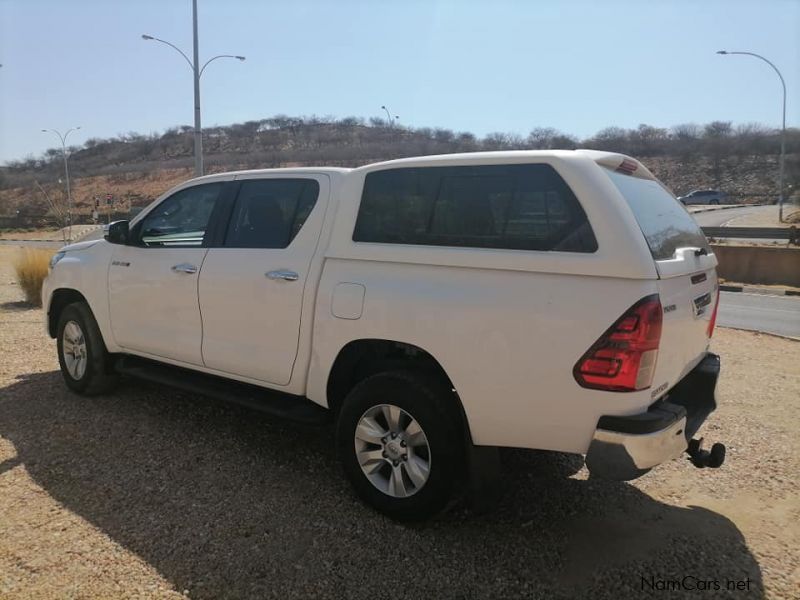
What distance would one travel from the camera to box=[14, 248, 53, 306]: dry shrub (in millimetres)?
10922

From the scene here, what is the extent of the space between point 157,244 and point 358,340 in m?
2.13

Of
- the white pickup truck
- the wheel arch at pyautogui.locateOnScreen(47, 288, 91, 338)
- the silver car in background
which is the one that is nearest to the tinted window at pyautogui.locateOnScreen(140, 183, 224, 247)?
the white pickup truck

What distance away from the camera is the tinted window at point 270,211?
3740 mm

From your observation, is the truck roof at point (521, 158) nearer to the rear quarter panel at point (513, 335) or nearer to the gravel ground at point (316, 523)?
the rear quarter panel at point (513, 335)

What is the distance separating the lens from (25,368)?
20.2ft

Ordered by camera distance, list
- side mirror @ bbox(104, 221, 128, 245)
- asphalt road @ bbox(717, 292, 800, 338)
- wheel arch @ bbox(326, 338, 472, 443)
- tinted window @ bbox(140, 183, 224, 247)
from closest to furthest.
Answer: wheel arch @ bbox(326, 338, 472, 443) → tinted window @ bbox(140, 183, 224, 247) → side mirror @ bbox(104, 221, 128, 245) → asphalt road @ bbox(717, 292, 800, 338)

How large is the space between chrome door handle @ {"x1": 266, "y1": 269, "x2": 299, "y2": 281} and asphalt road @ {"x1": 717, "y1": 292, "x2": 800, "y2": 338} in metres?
9.03

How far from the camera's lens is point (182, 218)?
14.9 feet

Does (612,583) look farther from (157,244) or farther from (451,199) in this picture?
(157,244)

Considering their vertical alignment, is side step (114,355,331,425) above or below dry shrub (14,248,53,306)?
below

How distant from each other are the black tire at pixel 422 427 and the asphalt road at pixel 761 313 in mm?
8827

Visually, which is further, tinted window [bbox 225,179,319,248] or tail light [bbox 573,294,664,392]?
tinted window [bbox 225,179,319,248]

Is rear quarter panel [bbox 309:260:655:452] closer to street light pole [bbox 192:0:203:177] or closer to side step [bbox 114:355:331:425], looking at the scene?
side step [bbox 114:355:331:425]

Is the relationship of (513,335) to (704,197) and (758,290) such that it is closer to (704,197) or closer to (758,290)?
(758,290)
